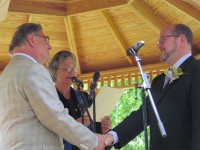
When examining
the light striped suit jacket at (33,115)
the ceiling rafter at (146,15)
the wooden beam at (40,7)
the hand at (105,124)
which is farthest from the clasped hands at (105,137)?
the ceiling rafter at (146,15)

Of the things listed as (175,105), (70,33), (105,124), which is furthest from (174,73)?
→ (70,33)

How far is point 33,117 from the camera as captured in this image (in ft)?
12.3

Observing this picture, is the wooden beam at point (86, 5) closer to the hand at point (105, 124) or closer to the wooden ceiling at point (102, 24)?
the wooden ceiling at point (102, 24)

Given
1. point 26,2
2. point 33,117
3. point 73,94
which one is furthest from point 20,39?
point 26,2

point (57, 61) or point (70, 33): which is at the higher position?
point (57, 61)

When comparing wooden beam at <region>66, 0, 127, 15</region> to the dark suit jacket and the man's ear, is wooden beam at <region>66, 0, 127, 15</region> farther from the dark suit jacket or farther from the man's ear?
the man's ear

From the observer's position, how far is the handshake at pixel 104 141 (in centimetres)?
404

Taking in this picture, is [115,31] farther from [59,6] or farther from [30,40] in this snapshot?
[30,40]

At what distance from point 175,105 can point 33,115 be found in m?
1.34

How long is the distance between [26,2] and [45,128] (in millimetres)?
2924

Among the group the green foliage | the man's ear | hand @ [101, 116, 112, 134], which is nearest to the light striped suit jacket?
the man's ear

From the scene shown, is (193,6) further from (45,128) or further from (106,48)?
(45,128)

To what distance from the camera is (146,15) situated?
6.87 metres

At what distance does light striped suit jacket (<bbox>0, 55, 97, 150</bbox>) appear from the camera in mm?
3691
